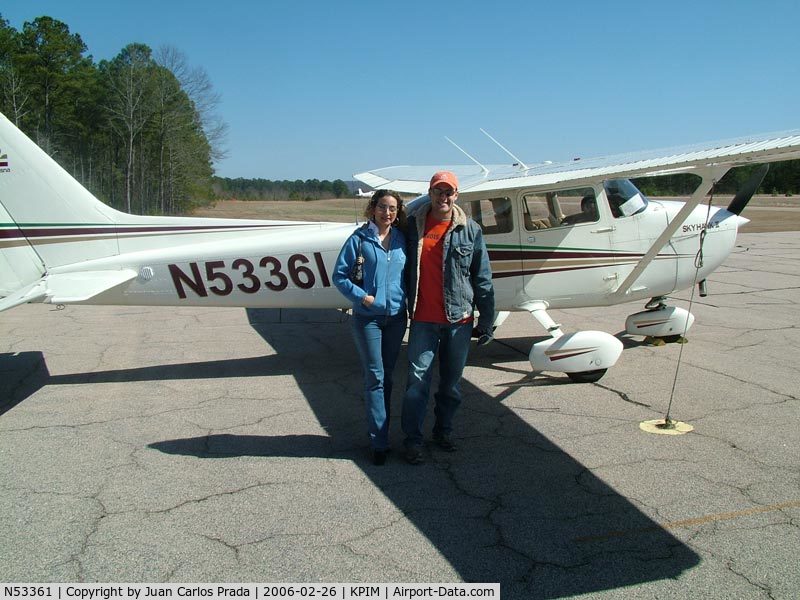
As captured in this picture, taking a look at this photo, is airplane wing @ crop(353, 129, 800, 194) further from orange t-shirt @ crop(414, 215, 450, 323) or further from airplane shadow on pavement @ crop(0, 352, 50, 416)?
airplane shadow on pavement @ crop(0, 352, 50, 416)

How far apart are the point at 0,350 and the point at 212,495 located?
5076 mm

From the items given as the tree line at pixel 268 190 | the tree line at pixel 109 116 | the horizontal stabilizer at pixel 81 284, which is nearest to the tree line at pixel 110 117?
the tree line at pixel 109 116

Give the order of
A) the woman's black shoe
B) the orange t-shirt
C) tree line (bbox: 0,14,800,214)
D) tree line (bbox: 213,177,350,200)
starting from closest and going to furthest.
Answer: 1. the orange t-shirt
2. the woman's black shoe
3. tree line (bbox: 0,14,800,214)
4. tree line (bbox: 213,177,350,200)

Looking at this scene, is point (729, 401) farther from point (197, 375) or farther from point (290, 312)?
point (290, 312)

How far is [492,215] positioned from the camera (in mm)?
6883

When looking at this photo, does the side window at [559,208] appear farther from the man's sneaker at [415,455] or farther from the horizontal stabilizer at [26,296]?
the horizontal stabilizer at [26,296]

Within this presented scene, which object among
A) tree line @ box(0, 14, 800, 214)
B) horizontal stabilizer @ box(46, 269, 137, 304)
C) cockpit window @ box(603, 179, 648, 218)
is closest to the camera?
horizontal stabilizer @ box(46, 269, 137, 304)

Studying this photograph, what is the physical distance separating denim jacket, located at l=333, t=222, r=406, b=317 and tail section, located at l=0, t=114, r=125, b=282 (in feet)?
11.1

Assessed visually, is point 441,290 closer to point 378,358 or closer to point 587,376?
Answer: point 378,358

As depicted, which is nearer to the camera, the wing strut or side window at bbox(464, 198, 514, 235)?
the wing strut

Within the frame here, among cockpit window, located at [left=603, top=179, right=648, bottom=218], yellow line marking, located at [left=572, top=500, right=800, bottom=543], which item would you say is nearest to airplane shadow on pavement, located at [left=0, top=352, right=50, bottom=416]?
yellow line marking, located at [left=572, top=500, right=800, bottom=543]

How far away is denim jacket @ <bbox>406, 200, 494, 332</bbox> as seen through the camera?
4.28m

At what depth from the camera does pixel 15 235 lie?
6219mm

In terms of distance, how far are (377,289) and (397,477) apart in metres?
1.22
